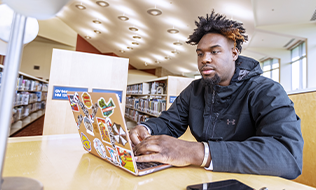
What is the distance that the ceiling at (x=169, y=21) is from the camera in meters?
5.33

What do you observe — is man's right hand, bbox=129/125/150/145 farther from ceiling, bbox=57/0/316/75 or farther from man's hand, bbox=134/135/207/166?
ceiling, bbox=57/0/316/75

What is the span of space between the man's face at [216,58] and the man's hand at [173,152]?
1.71 ft

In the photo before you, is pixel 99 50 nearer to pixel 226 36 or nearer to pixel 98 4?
pixel 98 4

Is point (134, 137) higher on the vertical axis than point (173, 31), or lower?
lower

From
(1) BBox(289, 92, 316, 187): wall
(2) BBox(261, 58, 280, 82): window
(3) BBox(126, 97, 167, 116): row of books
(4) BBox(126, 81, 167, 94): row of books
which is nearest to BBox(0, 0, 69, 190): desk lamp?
(1) BBox(289, 92, 316, 187): wall

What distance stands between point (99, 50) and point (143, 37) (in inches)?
201

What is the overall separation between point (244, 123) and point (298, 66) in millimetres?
9112

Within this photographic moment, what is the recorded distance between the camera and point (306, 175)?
0.95 meters

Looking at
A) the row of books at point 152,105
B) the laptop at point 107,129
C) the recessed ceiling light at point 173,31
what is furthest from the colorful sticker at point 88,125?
the recessed ceiling light at point 173,31

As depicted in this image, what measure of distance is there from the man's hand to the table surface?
3 centimetres

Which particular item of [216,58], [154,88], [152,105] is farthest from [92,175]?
[154,88]

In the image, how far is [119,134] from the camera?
49 centimetres

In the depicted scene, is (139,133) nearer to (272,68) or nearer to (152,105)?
(152,105)

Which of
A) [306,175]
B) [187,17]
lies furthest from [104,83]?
[187,17]
